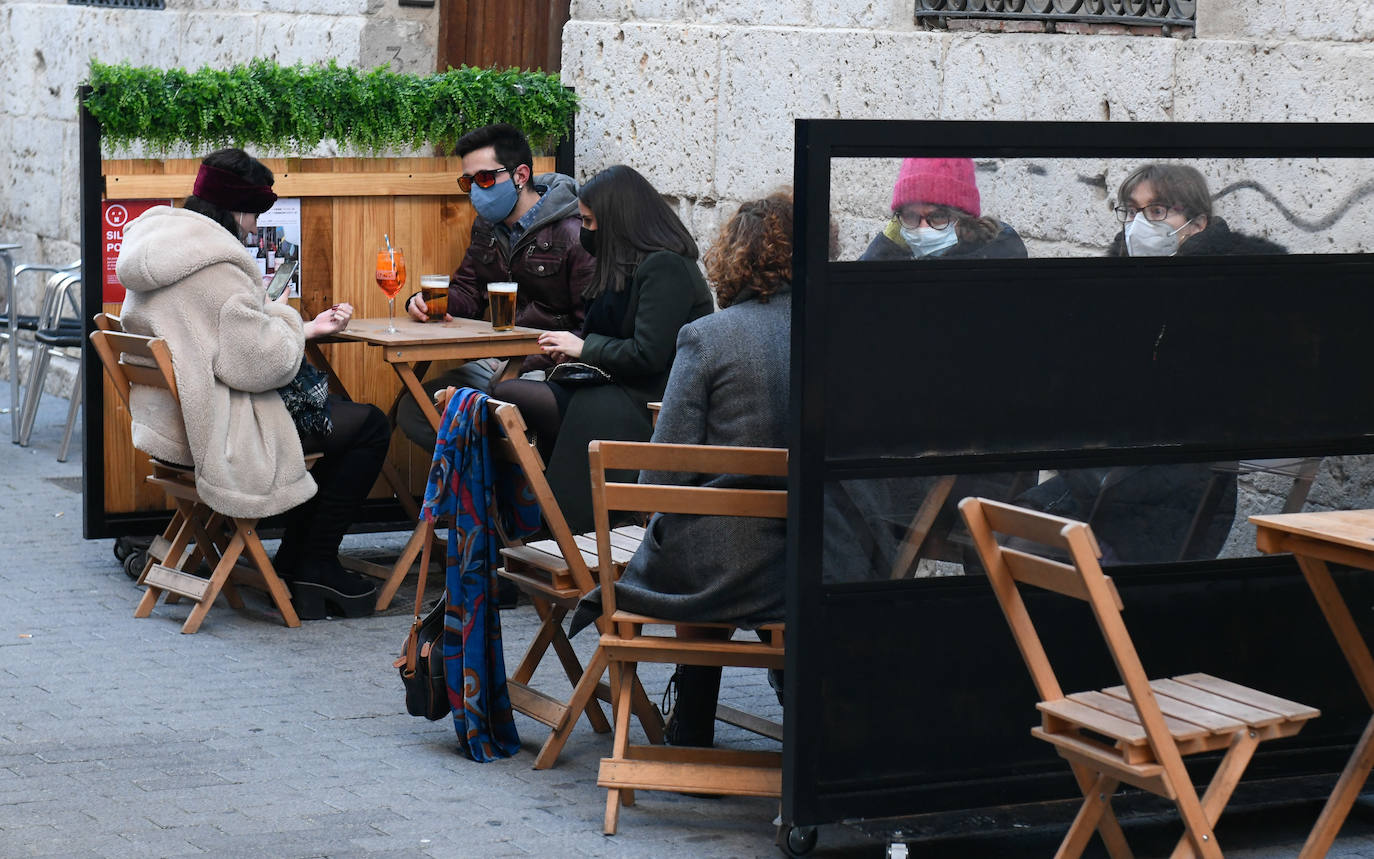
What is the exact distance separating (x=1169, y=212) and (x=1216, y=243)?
0.14 meters

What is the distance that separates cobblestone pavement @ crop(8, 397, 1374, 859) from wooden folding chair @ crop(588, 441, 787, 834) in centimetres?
13

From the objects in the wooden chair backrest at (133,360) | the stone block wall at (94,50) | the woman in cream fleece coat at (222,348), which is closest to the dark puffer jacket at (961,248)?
the woman in cream fleece coat at (222,348)

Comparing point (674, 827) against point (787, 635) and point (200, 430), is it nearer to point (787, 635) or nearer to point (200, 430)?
point (787, 635)

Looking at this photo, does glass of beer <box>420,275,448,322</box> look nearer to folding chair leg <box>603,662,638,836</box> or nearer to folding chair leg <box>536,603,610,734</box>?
folding chair leg <box>536,603,610,734</box>

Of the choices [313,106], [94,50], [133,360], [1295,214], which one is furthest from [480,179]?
[94,50]

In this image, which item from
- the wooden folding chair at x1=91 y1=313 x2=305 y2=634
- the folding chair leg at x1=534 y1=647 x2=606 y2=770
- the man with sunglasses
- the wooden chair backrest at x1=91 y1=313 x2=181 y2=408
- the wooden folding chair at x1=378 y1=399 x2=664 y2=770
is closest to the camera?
the wooden folding chair at x1=378 y1=399 x2=664 y2=770

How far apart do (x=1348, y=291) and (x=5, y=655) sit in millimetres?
4325

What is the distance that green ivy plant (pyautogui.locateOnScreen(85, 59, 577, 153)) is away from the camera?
6992 millimetres

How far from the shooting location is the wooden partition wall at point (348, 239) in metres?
7.14

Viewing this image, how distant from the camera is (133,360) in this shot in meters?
6.52

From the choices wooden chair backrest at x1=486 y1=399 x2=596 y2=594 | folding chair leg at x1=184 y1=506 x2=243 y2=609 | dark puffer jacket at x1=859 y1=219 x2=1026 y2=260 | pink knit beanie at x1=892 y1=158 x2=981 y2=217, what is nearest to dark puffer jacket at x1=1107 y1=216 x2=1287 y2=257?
dark puffer jacket at x1=859 y1=219 x2=1026 y2=260

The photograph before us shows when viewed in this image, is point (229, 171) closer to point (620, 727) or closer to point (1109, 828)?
point (620, 727)

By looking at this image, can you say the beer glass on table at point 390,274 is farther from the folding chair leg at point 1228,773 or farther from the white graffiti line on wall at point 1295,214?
the folding chair leg at point 1228,773

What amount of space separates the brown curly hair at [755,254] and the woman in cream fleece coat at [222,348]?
2.17 metres
